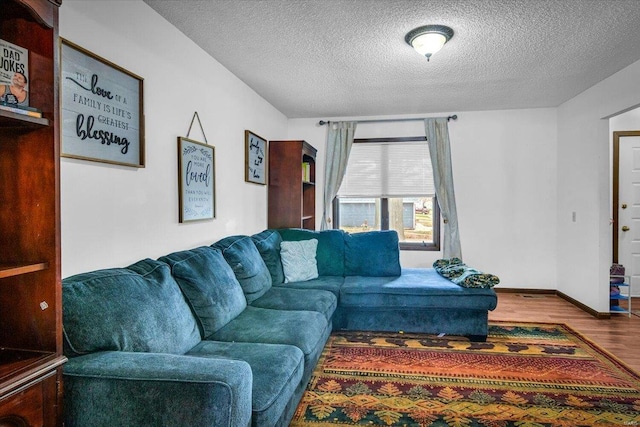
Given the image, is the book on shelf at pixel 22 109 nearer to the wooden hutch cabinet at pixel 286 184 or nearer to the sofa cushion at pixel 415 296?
Result: the sofa cushion at pixel 415 296

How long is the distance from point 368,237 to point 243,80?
2049 millimetres

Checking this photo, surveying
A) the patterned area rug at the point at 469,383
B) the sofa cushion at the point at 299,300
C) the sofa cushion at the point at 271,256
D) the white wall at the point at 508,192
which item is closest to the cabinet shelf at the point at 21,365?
the patterned area rug at the point at 469,383

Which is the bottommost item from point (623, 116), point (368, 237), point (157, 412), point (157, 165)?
point (157, 412)

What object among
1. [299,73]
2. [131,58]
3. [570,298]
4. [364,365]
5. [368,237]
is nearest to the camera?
[131,58]

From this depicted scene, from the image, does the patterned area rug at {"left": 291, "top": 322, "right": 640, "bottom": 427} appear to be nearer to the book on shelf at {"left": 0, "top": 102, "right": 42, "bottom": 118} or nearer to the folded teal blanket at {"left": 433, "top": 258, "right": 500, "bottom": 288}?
the folded teal blanket at {"left": 433, "top": 258, "right": 500, "bottom": 288}

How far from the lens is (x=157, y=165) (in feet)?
7.98

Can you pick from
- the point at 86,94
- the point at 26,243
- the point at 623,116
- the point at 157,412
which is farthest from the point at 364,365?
the point at 623,116

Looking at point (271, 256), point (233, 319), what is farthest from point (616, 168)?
point (233, 319)

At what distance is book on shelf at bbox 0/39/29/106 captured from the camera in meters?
1.13

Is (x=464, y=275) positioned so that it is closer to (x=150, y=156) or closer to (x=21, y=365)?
(x=150, y=156)

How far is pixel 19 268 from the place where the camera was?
1.11m

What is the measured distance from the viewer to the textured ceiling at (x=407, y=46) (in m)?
2.36

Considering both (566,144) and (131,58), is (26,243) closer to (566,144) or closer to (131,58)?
(131,58)

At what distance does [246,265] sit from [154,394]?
1591 mm
